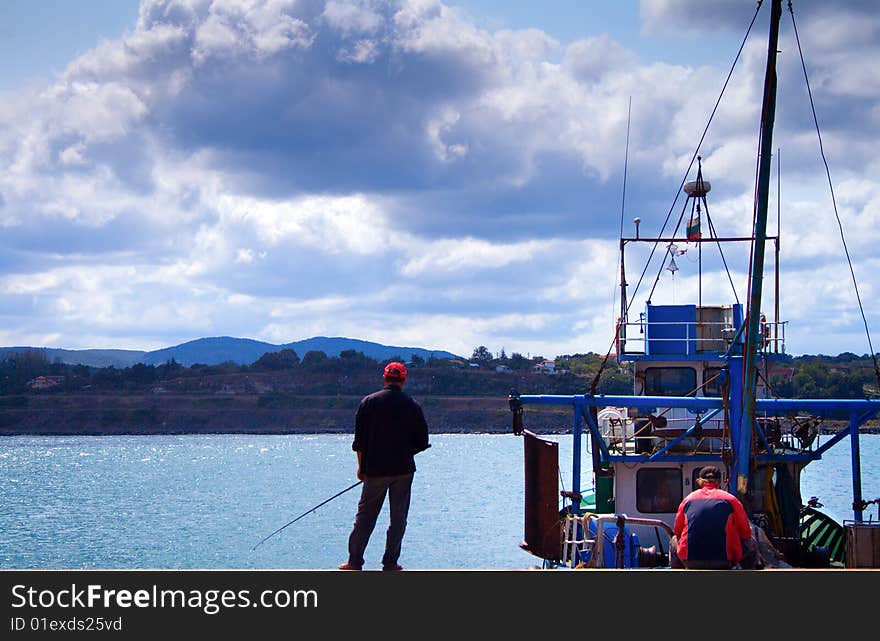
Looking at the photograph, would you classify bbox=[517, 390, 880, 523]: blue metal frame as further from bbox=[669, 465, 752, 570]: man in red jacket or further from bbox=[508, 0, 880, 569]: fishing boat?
bbox=[669, 465, 752, 570]: man in red jacket

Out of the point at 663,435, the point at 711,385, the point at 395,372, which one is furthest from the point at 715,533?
the point at 711,385

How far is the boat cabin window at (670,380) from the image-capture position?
84.6ft

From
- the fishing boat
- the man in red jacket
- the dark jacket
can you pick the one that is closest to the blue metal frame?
the fishing boat

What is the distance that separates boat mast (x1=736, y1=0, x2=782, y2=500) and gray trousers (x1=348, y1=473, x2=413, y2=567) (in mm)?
7524

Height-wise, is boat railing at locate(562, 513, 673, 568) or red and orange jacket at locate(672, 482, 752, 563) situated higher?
red and orange jacket at locate(672, 482, 752, 563)

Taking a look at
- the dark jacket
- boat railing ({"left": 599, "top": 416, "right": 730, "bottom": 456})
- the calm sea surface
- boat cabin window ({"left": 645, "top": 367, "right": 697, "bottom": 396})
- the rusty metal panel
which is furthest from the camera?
the calm sea surface

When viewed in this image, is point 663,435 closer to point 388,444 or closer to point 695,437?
point 695,437

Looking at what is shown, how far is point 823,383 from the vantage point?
107750mm

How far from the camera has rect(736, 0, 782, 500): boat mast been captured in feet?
56.1

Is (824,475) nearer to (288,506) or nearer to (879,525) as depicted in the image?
(288,506)

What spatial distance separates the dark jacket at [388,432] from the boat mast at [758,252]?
771 cm

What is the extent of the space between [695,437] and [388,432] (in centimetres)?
1430

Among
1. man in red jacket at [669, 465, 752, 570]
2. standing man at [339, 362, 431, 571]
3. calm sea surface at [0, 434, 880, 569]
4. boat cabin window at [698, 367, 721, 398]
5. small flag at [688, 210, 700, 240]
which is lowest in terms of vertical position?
calm sea surface at [0, 434, 880, 569]

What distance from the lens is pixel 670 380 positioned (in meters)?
25.8
